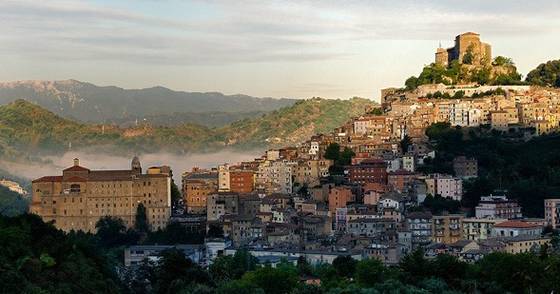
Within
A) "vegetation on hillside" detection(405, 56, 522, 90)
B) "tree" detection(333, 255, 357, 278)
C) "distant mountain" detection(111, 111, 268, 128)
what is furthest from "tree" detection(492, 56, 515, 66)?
"distant mountain" detection(111, 111, 268, 128)

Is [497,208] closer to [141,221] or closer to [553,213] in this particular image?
[553,213]

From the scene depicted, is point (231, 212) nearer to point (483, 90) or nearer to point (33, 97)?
point (483, 90)

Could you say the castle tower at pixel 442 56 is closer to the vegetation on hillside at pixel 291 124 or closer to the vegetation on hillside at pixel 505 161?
the vegetation on hillside at pixel 505 161

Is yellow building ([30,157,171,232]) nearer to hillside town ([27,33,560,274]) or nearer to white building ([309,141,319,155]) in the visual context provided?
hillside town ([27,33,560,274])

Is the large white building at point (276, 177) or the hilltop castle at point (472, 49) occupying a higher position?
the hilltop castle at point (472, 49)

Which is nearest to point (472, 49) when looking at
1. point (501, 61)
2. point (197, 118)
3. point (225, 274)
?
point (501, 61)

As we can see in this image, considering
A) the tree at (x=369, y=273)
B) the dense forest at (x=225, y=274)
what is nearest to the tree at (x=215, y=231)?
the dense forest at (x=225, y=274)
